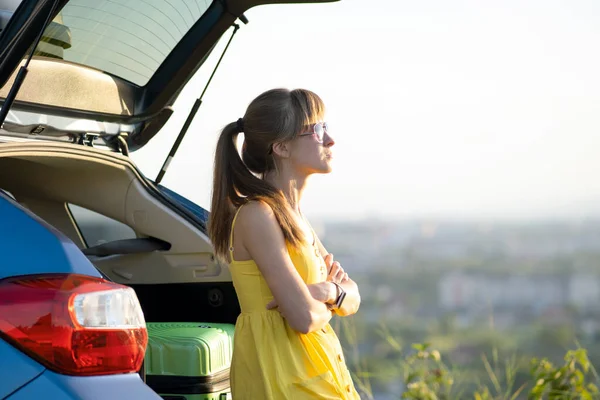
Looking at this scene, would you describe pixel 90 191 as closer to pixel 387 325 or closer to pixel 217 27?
pixel 217 27

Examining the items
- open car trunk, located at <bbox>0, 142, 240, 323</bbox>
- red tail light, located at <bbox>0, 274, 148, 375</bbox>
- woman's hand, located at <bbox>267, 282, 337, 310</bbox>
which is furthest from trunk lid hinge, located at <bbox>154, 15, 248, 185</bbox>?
red tail light, located at <bbox>0, 274, 148, 375</bbox>

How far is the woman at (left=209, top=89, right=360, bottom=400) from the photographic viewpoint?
234 cm

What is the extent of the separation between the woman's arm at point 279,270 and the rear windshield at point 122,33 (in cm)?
66

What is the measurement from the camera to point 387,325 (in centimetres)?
453

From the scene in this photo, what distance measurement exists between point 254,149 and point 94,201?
0.71 metres

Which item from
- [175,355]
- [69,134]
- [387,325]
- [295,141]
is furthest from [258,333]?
[387,325]

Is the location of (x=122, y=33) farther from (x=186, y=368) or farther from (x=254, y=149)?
(x=186, y=368)

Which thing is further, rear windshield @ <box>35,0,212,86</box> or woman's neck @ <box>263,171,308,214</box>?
woman's neck @ <box>263,171,308,214</box>

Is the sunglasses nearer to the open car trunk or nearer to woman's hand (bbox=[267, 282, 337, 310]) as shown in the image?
woman's hand (bbox=[267, 282, 337, 310])

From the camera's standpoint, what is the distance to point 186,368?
2.60 m

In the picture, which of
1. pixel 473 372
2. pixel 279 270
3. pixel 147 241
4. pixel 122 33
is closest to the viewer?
pixel 279 270

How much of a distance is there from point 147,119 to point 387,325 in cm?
208

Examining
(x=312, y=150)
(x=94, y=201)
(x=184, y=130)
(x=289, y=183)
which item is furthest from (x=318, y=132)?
(x=94, y=201)

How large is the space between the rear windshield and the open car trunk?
313 millimetres
